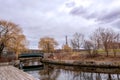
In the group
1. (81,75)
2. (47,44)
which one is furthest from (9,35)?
(47,44)

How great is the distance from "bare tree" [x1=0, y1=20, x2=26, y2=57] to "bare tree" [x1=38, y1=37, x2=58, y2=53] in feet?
65.5

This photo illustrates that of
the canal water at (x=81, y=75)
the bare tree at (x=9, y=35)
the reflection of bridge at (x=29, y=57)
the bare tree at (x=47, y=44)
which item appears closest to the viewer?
the canal water at (x=81, y=75)

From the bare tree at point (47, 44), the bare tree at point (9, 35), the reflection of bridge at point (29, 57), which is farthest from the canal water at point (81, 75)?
the bare tree at point (47, 44)

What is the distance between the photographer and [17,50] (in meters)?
38.2

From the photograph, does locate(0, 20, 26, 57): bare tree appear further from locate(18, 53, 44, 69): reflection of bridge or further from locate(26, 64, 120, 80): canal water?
locate(26, 64, 120, 80): canal water

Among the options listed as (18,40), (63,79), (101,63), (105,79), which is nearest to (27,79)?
(63,79)

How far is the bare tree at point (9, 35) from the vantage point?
37213 mm

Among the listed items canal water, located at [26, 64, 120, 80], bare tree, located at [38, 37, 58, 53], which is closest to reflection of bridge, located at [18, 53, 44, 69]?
bare tree, located at [38, 37, 58, 53]

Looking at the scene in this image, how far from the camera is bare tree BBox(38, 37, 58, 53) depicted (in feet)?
192

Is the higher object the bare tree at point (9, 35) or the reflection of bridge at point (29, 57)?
the bare tree at point (9, 35)

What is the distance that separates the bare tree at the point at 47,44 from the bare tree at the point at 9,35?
19973 millimetres

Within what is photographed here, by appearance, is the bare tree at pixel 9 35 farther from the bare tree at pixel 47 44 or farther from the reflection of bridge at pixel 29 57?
the bare tree at pixel 47 44

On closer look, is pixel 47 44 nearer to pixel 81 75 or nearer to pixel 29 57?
pixel 29 57

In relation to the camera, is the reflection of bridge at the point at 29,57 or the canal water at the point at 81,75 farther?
the reflection of bridge at the point at 29,57
